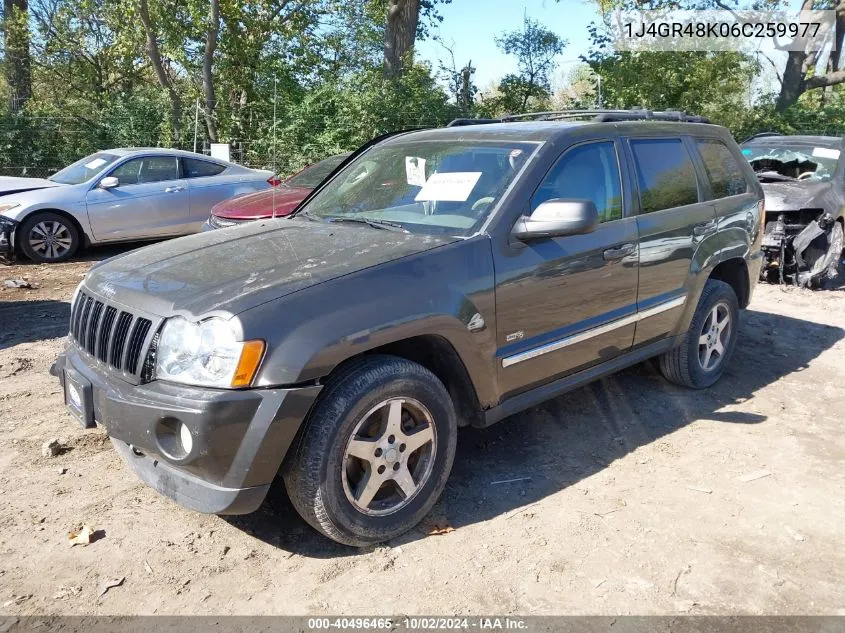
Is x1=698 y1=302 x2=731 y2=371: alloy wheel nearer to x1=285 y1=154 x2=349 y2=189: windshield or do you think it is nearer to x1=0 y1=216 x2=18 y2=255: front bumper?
x1=285 y1=154 x2=349 y2=189: windshield

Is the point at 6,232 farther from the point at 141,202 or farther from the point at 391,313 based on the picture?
the point at 391,313

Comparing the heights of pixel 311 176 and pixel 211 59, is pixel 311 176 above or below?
below

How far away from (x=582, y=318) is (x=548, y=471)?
0.87m

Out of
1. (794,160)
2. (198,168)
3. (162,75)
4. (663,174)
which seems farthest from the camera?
(162,75)

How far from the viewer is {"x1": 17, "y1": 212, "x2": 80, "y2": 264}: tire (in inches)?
377

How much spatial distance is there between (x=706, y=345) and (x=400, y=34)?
14.9 meters

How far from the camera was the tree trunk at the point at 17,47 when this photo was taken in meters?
19.6

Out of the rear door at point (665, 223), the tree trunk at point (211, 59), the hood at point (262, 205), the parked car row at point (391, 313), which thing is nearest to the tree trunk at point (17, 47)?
the tree trunk at point (211, 59)

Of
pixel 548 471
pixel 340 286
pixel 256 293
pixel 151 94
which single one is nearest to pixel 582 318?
pixel 548 471

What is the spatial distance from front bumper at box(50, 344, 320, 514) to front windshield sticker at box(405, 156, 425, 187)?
160 cm

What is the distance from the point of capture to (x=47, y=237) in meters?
9.71

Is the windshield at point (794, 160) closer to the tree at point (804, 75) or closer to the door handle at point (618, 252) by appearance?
the door handle at point (618, 252)

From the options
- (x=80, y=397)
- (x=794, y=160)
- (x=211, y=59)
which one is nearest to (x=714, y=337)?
(x=80, y=397)

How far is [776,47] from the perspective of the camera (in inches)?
856
